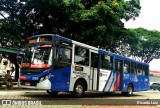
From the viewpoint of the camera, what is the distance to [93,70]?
54.8 ft

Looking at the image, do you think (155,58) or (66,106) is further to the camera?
(155,58)

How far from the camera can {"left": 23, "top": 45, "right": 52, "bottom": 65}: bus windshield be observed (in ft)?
45.1

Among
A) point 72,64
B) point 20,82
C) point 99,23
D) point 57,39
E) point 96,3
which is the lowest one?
point 20,82

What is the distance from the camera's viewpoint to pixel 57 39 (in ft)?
46.3

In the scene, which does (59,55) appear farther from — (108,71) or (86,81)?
(108,71)

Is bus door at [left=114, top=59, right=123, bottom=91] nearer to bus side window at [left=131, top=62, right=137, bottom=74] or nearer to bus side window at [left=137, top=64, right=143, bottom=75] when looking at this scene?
bus side window at [left=131, top=62, right=137, bottom=74]

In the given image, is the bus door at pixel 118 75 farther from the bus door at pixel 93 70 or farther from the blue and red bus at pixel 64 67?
the bus door at pixel 93 70

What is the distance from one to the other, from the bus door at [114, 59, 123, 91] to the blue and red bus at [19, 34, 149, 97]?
0.94 ft

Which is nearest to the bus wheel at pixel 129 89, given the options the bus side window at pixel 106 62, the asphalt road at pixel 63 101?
the bus side window at pixel 106 62

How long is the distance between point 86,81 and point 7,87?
23.9ft

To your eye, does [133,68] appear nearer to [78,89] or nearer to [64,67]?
[78,89]

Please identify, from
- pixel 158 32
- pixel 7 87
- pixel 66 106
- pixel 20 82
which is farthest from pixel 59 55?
pixel 158 32

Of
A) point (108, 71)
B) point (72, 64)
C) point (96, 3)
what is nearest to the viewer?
point (72, 64)

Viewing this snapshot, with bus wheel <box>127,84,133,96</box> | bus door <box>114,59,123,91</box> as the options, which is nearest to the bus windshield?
bus door <box>114,59,123,91</box>
